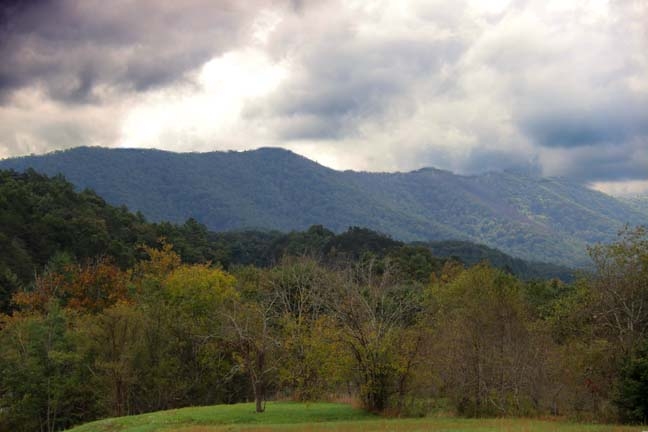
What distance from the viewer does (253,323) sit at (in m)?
47.1

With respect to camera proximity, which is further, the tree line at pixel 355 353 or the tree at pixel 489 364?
the tree at pixel 489 364

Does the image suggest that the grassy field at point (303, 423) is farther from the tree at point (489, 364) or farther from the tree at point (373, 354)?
the tree at point (489, 364)

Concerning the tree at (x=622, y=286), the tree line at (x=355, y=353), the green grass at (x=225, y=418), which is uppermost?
the tree at (x=622, y=286)

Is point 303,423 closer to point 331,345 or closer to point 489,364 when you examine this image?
point 331,345

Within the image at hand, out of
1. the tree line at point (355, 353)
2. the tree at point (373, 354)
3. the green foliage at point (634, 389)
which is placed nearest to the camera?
the green foliage at point (634, 389)

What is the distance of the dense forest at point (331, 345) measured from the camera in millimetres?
35750

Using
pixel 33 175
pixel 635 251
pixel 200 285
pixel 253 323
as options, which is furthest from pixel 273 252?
pixel 635 251

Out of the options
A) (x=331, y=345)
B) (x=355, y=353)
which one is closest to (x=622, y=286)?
(x=355, y=353)

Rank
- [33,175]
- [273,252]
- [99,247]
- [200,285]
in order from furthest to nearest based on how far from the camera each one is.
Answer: [273,252] → [33,175] → [99,247] → [200,285]

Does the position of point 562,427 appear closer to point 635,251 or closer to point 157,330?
point 635,251

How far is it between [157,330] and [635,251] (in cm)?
3924

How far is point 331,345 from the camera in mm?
39938

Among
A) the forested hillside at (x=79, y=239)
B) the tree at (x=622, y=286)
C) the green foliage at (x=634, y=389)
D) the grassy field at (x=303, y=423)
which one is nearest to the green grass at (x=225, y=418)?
the grassy field at (x=303, y=423)

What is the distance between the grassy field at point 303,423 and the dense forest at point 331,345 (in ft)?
6.07
